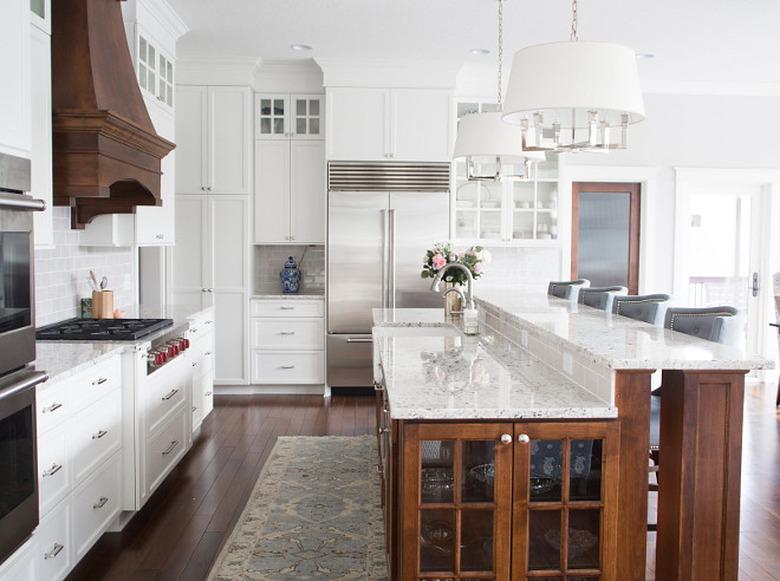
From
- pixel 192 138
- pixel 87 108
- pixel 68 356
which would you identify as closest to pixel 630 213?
pixel 192 138

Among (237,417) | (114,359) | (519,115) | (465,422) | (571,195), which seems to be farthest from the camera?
(571,195)

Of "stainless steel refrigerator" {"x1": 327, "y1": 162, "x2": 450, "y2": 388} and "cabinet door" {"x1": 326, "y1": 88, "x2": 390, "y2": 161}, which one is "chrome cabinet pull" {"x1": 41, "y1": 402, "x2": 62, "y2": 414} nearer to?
"stainless steel refrigerator" {"x1": 327, "y1": 162, "x2": 450, "y2": 388}

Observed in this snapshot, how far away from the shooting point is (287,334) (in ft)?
21.1

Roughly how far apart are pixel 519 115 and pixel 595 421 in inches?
47.5

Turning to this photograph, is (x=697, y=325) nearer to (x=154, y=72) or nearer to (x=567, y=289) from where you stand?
(x=567, y=289)

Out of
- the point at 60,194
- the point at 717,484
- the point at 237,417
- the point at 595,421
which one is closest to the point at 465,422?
the point at 595,421

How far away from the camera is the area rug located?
117 inches

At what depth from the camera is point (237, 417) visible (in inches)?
222

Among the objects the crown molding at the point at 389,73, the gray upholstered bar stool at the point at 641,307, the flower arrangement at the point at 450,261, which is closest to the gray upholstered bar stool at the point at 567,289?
the flower arrangement at the point at 450,261

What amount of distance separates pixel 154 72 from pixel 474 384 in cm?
345

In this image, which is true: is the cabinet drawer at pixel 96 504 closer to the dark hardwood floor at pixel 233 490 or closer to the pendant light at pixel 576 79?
the dark hardwood floor at pixel 233 490

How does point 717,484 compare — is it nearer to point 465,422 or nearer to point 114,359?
point 465,422

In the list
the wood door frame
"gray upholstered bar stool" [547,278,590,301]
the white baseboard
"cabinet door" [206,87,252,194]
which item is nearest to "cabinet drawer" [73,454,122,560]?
"gray upholstered bar stool" [547,278,590,301]

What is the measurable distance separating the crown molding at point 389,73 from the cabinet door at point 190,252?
155 centimetres
